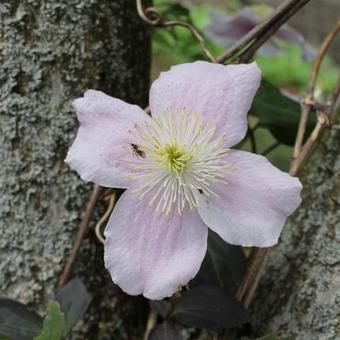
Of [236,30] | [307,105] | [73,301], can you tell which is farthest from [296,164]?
[236,30]

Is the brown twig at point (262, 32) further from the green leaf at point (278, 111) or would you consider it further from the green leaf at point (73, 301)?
the green leaf at point (73, 301)

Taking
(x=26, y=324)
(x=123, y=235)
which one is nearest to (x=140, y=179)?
(x=123, y=235)

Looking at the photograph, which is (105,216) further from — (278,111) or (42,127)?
(278,111)

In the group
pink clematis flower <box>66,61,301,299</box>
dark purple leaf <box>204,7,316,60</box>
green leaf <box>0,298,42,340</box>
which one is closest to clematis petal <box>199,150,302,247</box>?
pink clematis flower <box>66,61,301,299</box>

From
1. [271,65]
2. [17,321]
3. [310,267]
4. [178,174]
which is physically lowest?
[271,65]

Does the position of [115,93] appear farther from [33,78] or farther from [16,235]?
[16,235]

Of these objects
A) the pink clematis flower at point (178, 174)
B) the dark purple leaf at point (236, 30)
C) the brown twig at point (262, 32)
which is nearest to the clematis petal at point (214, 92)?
the pink clematis flower at point (178, 174)
